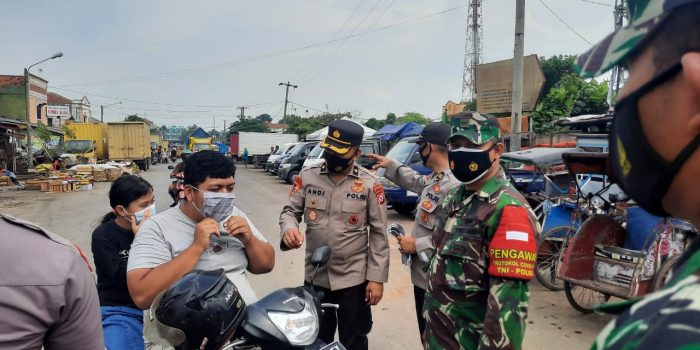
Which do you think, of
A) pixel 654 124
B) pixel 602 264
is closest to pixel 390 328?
pixel 602 264

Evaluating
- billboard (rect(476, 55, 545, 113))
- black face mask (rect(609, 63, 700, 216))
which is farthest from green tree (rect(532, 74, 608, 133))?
black face mask (rect(609, 63, 700, 216))

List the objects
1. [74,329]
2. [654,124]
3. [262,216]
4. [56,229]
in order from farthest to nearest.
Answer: [262,216] < [56,229] < [74,329] < [654,124]

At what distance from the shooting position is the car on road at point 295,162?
18.4 m

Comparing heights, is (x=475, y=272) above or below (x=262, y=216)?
above

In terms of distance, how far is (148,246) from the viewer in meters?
2.15

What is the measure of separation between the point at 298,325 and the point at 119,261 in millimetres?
1417

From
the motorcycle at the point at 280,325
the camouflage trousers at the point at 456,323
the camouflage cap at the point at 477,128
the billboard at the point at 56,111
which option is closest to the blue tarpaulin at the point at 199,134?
the billboard at the point at 56,111

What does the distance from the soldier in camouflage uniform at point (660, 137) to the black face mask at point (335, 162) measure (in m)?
2.31

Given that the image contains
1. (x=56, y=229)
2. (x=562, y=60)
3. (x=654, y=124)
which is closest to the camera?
(x=654, y=124)

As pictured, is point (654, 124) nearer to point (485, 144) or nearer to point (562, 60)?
point (485, 144)

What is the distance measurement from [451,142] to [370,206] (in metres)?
0.92

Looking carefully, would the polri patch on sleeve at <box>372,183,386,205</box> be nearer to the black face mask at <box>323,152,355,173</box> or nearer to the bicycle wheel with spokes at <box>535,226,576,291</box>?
the black face mask at <box>323,152,355,173</box>

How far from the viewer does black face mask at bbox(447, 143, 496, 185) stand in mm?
2211

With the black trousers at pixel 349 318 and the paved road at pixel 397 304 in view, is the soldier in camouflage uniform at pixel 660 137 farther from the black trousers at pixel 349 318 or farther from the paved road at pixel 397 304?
the paved road at pixel 397 304
